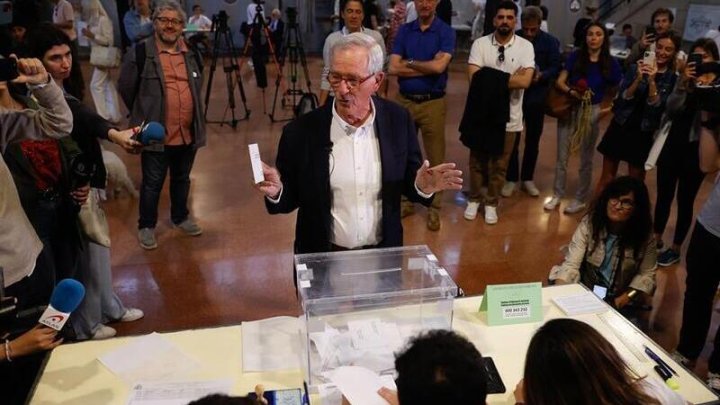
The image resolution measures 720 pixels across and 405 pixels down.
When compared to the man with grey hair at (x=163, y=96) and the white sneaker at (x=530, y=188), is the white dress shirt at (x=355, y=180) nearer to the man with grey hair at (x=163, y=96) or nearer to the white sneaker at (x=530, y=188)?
the man with grey hair at (x=163, y=96)

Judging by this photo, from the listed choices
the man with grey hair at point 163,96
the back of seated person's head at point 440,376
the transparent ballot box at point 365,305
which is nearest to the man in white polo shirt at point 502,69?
the man with grey hair at point 163,96

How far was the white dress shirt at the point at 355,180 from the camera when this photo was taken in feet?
6.46

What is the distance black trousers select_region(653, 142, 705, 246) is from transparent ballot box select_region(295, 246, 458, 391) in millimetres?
2341

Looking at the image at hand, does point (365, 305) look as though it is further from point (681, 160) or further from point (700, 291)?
point (681, 160)

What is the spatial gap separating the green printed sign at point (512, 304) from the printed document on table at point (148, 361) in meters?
0.94

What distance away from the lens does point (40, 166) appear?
2.04m

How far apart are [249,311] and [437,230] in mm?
1551

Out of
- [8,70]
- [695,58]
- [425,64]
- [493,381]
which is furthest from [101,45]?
[493,381]

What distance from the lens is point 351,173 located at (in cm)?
197

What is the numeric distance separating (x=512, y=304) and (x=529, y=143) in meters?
2.91

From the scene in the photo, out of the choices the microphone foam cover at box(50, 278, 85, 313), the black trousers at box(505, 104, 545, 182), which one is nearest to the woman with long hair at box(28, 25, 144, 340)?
the microphone foam cover at box(50, 278, 85, 313)

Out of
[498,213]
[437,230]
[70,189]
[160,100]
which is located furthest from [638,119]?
[70,189]

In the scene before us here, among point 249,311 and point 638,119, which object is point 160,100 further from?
point 638,119

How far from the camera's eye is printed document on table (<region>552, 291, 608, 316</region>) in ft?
6.48
